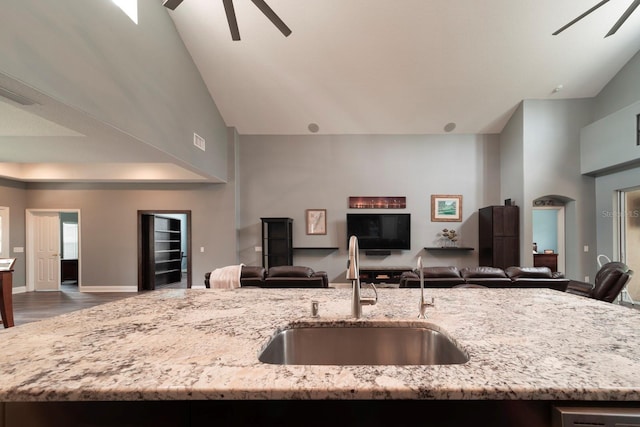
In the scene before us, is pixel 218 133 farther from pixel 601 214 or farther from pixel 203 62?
pixel 601 214

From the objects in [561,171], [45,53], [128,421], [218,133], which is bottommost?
[128,421]

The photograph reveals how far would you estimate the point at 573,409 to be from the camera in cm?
70

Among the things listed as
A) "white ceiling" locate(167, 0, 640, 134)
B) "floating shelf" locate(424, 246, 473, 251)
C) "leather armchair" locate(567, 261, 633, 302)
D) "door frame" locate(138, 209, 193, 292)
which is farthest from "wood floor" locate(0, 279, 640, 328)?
"white ceiling" locate(167, 0, 640, 134)

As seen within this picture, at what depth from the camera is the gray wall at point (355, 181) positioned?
6852mm

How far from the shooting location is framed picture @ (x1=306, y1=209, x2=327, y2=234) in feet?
22.7

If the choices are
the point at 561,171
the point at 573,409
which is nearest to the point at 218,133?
the point at 573,409

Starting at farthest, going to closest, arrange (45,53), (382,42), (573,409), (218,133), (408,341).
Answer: (218,133) < (382,42) < (45,53) < (408,341) < (573,409)

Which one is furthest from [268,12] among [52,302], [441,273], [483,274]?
[52,302]

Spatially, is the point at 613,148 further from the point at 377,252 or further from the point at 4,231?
the point at 4,231

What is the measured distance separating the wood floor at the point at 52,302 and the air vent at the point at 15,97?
3.57 meters

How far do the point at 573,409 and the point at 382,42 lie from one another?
5.42 meters

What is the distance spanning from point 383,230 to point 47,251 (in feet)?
26.2

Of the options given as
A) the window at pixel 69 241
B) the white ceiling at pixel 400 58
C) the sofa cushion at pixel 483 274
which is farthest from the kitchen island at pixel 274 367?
the window at pixel 69 241

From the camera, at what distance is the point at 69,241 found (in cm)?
857
